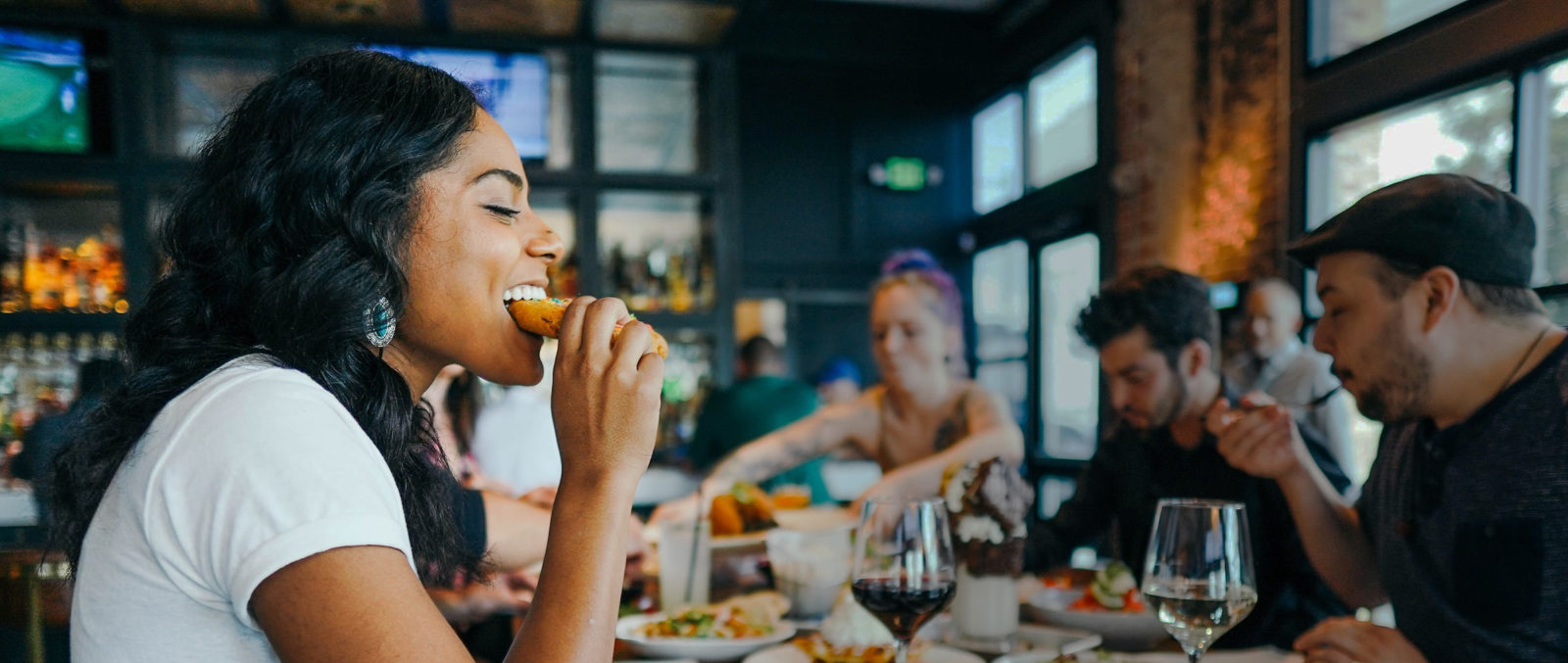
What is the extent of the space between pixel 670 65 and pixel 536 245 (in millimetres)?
4046

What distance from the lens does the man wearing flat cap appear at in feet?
3.89

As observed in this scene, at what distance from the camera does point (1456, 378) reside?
1290 millimetres

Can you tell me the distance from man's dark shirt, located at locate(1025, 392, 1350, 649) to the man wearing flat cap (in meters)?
0.28

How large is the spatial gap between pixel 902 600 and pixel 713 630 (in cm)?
43

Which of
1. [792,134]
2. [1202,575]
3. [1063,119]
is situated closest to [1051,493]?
[1063,119]

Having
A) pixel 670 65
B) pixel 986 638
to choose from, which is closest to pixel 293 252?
pixel 986 638

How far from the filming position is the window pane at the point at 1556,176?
2.79 metres

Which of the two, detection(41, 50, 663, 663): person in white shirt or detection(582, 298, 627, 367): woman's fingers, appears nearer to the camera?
detection(41, 50, 663, 663): person in white shirt

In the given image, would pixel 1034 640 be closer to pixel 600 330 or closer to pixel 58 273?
pixel 600 330

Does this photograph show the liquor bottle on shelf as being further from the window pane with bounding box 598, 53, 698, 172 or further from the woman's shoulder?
the woman's shoulder

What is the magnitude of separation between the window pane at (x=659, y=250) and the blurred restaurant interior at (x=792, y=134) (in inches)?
0.6

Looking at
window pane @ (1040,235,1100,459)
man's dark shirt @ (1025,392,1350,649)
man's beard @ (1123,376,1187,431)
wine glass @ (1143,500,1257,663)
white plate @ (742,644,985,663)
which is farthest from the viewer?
window pane @ (1040,235,1100,459)

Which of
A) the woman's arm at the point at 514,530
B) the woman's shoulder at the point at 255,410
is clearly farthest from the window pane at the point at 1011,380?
the woman's shoulder at the point at 255,410

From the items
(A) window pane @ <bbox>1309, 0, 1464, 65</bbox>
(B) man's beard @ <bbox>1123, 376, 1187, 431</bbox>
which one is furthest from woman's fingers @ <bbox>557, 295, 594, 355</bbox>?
(A) window pane @ <bbox>1309, 0, 1464, 65</bbox>
